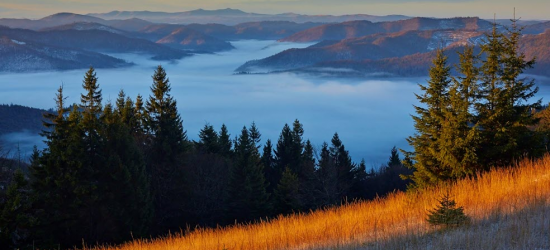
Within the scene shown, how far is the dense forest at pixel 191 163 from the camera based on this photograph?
17906mm

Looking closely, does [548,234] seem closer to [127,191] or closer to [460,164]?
[460,164]

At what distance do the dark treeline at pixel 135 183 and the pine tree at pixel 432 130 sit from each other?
749 cm

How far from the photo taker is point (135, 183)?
30516 mm

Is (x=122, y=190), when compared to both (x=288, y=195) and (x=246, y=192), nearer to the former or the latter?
(x=246, y=192)

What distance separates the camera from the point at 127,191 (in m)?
29.3

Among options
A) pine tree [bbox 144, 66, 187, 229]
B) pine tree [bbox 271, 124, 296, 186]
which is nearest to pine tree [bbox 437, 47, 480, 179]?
pine tree [bbox 144, 66, 187, 229]

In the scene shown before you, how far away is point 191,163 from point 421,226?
34.8 metres

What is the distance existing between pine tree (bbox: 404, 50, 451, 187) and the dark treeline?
7.49m

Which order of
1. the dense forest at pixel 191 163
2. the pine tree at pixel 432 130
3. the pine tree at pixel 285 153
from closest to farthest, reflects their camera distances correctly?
the dense forest at pixel 191 163 → the pine tree at pixel 432 130 → the pine tree at pixel 285 153

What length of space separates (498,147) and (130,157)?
76.8 feet

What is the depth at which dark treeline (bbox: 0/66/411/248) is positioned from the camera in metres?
25.9

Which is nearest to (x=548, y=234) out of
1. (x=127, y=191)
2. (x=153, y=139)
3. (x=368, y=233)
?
(x=368, y=233)

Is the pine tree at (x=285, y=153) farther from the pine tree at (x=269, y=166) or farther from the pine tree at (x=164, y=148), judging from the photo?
the pine tree at (x=164, y=148)

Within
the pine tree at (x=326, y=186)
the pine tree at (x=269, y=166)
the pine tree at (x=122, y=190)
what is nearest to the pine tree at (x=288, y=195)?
the pine tree at (x=326, y=186)
